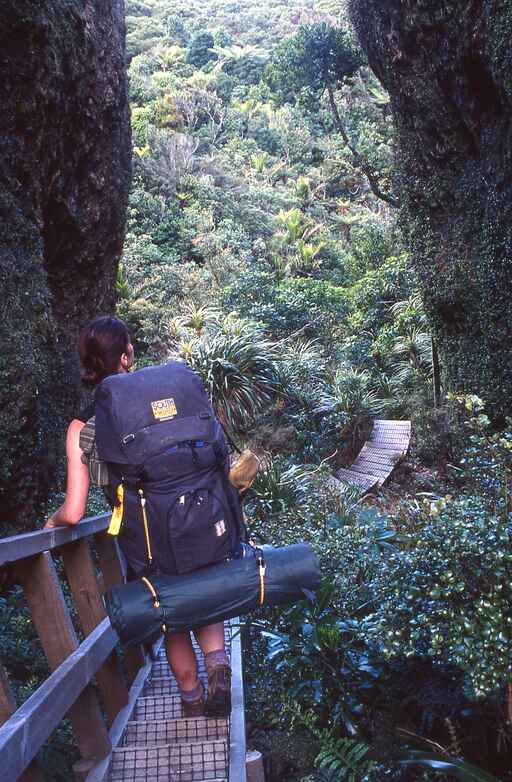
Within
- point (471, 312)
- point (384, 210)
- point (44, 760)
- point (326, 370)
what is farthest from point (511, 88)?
point (384, 210)

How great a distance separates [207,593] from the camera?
250 cm

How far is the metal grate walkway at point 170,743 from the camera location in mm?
2582

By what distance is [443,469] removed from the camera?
11.9 m

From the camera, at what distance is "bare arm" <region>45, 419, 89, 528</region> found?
104 inches

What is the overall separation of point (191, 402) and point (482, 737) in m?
1.92

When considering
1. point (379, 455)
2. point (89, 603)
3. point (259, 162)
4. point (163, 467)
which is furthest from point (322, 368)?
point (259, 162)

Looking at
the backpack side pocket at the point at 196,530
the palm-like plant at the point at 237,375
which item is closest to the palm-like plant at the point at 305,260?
the palm-like plant at the point at 237,375

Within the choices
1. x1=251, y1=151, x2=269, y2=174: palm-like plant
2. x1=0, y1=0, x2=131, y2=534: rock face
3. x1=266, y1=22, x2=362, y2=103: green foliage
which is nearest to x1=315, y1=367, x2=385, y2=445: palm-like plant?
x1=0, y1=0, x2=131, y2=534: rock face

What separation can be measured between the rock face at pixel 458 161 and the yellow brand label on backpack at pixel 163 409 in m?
6.43

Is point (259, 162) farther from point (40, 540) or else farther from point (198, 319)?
point (40, 540)

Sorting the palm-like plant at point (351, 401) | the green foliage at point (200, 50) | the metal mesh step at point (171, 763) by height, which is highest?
the green foliage at point (200, 50)

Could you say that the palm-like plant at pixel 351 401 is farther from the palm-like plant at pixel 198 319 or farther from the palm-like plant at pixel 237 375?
the palm-like plant at pixel 198 319

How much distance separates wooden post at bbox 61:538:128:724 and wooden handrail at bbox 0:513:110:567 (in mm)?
109

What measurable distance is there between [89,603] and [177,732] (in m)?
0.64
